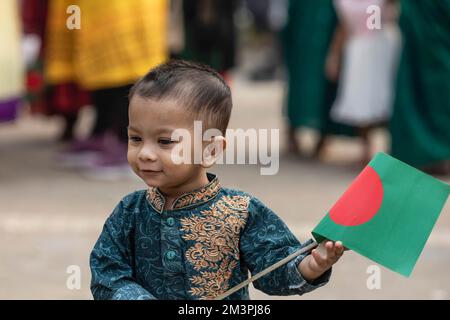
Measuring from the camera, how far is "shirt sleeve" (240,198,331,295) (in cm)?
240

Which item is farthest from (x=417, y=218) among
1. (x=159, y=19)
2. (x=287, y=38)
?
(x=287, y=38)

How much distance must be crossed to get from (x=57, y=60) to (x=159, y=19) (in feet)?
3.67

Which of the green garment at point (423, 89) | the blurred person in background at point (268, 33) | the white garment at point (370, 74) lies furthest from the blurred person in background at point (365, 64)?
the blurred person in background at point (268, 33)

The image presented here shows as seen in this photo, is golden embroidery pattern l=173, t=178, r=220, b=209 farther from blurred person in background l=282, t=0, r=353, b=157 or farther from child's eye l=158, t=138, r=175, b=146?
blurred person in background l=282, t=0, r=353, b=157

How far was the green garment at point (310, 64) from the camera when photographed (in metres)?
7.16

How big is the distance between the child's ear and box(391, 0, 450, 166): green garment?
4073 mm

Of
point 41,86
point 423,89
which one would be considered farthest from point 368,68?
point 41,86

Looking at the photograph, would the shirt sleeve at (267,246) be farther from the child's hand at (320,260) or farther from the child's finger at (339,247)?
the child's finger at (339,247)

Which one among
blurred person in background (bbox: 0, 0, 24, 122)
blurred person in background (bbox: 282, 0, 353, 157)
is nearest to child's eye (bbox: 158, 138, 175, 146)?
blurred person in background (bbox: 0, 0, 24, 122)

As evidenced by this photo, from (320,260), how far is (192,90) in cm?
48

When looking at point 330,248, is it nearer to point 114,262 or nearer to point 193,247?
point 193,247

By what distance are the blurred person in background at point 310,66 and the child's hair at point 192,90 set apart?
4.77 metres

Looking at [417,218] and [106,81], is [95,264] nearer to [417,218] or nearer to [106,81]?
[417,218]

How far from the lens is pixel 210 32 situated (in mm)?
7742
